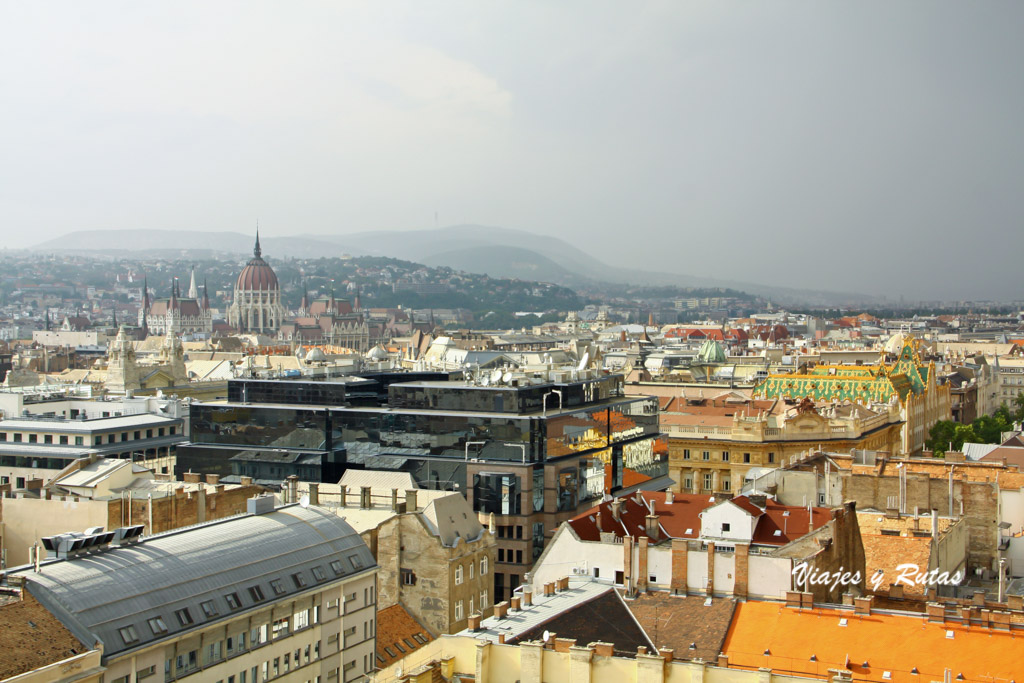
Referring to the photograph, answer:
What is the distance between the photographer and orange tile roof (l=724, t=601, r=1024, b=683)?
3478 cm

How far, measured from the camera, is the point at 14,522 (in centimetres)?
5634

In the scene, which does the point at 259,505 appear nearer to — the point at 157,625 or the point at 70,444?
the point at 157,625

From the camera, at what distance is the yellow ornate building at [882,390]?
113438 mm

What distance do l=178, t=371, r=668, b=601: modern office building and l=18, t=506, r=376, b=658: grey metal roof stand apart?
19.6 m

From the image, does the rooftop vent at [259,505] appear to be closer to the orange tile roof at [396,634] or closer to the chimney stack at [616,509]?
the orange tile roof at [396,634]

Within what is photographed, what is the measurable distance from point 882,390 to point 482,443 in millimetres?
58463

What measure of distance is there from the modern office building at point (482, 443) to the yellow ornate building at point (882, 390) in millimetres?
41437

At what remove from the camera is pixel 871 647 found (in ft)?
119

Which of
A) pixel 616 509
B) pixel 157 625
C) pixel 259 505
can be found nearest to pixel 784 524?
pixel 616 509

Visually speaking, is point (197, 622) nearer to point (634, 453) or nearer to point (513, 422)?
point (513, 422)

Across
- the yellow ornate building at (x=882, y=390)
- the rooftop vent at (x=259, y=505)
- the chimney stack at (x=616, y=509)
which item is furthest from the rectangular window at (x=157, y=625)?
the yellow ornate building at (x=882, y=390)

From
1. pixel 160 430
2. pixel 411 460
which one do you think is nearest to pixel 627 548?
pixel 411 460

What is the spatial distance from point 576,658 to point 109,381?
10804 cm

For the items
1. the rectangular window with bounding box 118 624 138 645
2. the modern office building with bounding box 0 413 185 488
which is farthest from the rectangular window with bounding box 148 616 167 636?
the modern office building with bounding box 0 413 185 488
